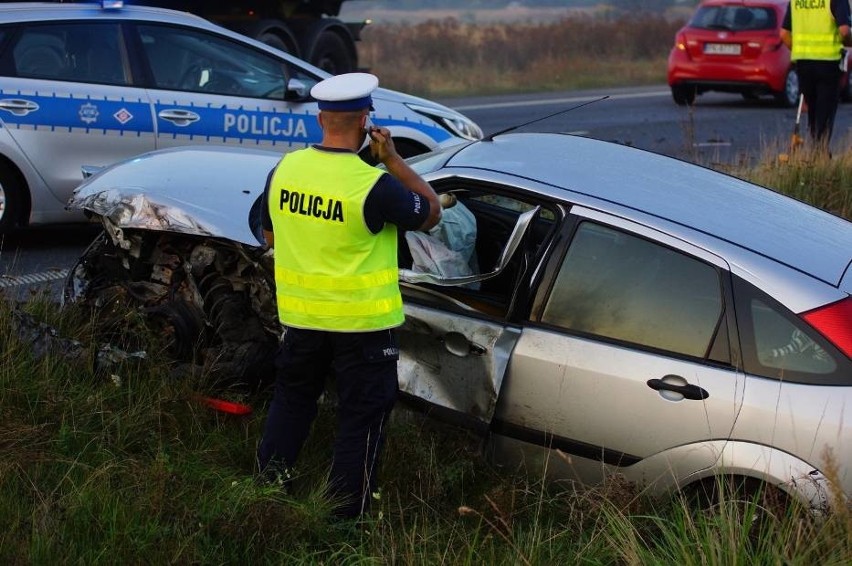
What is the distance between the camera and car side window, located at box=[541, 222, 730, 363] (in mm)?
3900

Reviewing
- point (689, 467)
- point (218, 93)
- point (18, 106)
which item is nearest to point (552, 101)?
point (218, 93)

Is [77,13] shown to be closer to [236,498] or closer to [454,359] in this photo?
[454,359]

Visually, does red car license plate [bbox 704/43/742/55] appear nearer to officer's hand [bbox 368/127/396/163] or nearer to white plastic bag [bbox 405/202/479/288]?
white plastic bag [bbox 405/202/479/288]

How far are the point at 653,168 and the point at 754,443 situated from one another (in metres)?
1.38

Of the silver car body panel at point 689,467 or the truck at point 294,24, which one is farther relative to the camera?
the truck at point 294,24

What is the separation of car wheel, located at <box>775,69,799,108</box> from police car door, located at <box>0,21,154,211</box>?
1167 centimetres

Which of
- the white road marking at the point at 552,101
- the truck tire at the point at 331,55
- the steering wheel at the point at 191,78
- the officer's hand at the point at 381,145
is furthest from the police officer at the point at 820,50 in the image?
the white road marking at the point at 552,101

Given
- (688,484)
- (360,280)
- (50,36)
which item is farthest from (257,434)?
(50,36)

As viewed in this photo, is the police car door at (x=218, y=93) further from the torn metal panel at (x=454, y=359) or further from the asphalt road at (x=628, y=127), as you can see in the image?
the torn metal panel at (x=454, y=359)

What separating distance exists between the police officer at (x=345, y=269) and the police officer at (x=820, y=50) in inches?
278

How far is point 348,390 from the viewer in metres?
3.94

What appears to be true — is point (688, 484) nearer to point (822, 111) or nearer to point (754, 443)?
point (754, 443)

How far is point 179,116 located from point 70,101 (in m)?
0.69

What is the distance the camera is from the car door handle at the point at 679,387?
384cm
